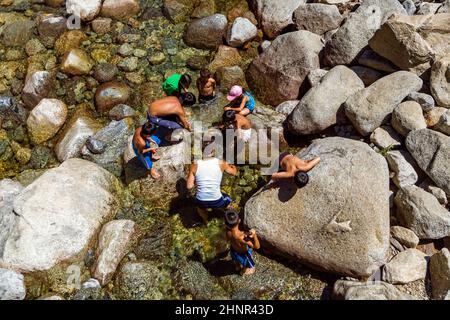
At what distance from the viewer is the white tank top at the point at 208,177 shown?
7.50 meters

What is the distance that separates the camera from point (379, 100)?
330 inches

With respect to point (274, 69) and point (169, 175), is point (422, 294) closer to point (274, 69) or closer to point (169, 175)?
point (169, 175)

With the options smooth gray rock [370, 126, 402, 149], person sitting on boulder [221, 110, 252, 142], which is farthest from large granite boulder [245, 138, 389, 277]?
person sitting on boulder [221, 110, 252, 142]

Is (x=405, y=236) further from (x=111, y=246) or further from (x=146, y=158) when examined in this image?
(x=111, y=246)

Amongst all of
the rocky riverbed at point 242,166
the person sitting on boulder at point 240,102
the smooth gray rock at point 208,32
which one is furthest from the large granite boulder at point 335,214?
the smooth gray rock at point 208,32

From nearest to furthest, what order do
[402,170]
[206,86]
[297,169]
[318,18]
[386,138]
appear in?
[297,169], [402,170], [386,138], [206,86], [318,18]

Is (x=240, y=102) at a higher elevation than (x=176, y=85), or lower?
lower

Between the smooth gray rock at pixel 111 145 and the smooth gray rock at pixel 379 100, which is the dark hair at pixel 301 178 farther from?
the smooth gray rock at pixel 111 145

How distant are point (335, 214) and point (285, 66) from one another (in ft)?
14.1

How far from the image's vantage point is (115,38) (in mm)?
11539

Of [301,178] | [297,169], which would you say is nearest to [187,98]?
[297,169]

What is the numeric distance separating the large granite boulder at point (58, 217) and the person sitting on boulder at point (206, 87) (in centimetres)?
322

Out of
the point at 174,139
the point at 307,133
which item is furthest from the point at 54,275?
the point at 307,133

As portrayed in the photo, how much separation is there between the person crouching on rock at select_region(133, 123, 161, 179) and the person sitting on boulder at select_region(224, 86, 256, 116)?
195 cm
